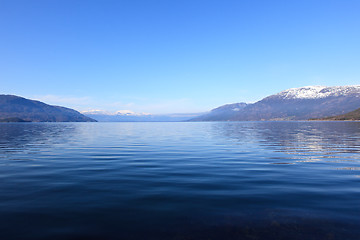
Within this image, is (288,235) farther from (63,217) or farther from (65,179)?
(65,179)

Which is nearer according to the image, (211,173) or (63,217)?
(63,217)

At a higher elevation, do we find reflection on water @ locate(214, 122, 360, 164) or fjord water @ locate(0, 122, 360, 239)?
fjord water @ locate(0, 122, 360, 239)

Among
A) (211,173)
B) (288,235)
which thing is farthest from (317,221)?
(211,173)

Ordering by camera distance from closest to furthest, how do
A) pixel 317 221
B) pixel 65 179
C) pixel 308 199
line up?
pixel 317 221, pixel 308 199, pixel 65 179

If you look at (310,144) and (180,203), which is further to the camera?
(310,144)

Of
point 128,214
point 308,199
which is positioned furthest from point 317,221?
point 128,214

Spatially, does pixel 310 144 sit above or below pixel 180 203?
below

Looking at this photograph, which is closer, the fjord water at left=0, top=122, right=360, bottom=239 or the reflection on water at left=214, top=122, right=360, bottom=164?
the fjord water at left=0, top=122, right=360, bottom=239

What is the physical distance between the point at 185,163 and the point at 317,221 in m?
14.0

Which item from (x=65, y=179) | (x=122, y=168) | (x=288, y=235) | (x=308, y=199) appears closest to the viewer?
(x=288, y=235)

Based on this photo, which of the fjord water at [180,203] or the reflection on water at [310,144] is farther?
the reflection on water at [310,144]

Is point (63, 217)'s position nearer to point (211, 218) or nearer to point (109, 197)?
point (109, 197)

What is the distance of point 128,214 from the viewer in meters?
9.23

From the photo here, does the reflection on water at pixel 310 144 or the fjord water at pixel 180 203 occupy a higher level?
the fjord water at pixel 180 203
